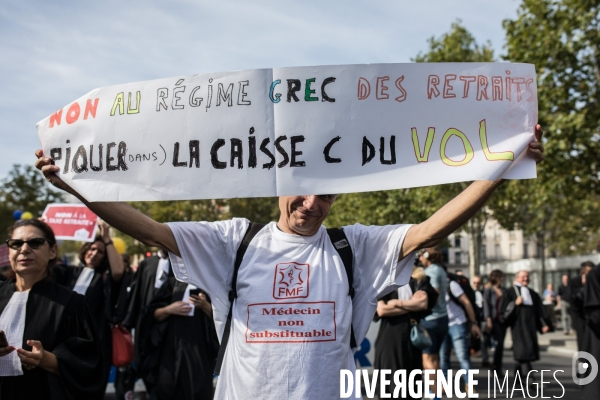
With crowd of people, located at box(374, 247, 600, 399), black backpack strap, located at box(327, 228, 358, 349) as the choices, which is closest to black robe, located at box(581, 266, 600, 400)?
crowd of people, located at box(374, 247, 600, 399)

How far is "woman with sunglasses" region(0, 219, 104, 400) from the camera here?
4.02 m

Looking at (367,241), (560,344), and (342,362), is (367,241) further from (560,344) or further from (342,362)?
(560,344)

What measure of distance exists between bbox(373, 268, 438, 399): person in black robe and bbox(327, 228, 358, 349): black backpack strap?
4.77 metres

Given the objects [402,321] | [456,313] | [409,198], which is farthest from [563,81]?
[409,198]

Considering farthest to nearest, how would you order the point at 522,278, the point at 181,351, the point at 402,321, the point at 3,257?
1. the point at 522,278
2. the point at 402,321
3. the point at 181,351
4. the point at 3,257

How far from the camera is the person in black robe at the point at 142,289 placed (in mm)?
7410

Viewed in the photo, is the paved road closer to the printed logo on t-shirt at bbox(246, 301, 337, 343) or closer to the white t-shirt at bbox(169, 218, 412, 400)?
the white t-shirt at bbox(169, 218, 412, 400)

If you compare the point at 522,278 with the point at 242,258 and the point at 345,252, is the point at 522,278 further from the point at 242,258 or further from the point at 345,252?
the point at 242,258

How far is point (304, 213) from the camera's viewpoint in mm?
3400

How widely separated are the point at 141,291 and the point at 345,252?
482 centimetres

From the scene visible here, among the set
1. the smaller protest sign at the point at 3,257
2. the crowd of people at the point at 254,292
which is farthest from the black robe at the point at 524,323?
the crowd of people at the point at 254,292

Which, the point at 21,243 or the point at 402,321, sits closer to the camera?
the point at 21,243

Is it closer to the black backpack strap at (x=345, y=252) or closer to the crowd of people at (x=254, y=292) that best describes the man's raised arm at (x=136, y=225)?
the crowd of people at (x=254, y=292)

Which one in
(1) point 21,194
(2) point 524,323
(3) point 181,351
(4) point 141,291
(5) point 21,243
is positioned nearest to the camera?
(5) point 21,243
